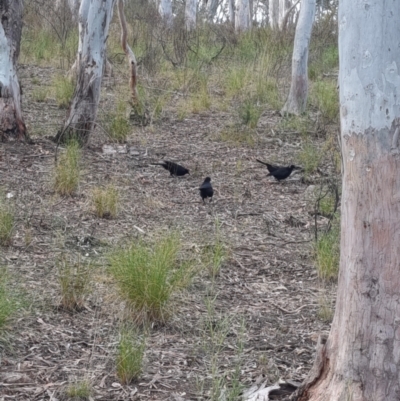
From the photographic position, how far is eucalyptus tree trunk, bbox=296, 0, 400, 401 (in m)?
2.79

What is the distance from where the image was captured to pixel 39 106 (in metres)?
Answer: 10.4

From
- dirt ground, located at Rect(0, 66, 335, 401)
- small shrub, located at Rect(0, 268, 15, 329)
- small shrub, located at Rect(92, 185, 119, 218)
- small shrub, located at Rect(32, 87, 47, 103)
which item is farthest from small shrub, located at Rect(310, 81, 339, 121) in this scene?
small shrub, located at Rect(0, 268, 15, 329)

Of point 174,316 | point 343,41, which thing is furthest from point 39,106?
point 343,41

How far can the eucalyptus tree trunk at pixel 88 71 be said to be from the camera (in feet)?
26.8

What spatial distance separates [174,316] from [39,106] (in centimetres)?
668

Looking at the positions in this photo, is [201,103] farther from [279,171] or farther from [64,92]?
[279,171]

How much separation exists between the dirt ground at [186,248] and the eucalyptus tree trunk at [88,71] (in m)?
0.30

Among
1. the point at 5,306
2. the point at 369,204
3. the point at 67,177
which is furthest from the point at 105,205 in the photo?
the point at 369,204

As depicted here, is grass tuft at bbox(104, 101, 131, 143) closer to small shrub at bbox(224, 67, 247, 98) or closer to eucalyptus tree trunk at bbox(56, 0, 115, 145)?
eucalyptus tree trunk at bbox(56, 0, 115, 145)

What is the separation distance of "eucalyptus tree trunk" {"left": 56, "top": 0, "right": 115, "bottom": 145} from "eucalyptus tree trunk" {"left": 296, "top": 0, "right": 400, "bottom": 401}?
562 cm

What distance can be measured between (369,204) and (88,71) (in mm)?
5853

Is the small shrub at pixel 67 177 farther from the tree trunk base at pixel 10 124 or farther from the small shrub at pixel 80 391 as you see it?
the small shrub at pixel 80 391

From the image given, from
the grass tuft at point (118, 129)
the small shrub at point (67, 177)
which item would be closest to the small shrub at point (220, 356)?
the small shrub at point (67, 177)

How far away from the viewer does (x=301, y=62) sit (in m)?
10.7
